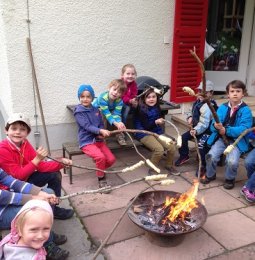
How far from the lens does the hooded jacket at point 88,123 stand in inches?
161

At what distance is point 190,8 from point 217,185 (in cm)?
321

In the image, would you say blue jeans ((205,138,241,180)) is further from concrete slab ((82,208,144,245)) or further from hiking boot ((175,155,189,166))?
concrete slab ((82,208,144,245))

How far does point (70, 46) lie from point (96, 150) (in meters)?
1.91

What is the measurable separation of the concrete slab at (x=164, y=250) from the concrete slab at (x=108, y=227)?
0.09 metres

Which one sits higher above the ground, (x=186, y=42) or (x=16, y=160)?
(x=186, y=42)

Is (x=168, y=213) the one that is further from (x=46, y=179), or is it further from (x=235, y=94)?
(x=235, y=94)

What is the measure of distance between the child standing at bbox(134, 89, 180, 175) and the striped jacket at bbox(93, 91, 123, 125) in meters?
0.27

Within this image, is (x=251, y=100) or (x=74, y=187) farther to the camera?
(x=251, y=100)

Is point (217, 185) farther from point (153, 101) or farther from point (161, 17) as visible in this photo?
point (161, 17)

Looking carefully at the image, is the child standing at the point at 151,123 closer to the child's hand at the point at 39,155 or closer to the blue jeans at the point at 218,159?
the blue jeans at the point at 218,159

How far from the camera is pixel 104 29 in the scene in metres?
5.13

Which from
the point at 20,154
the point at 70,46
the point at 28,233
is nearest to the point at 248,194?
the point at 20,154

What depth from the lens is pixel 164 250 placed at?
9.41ft

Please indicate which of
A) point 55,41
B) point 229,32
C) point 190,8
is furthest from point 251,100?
point 55,41
